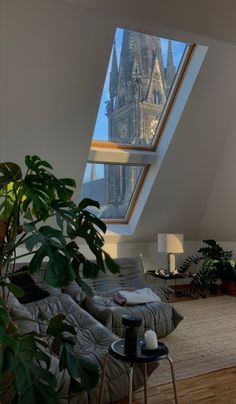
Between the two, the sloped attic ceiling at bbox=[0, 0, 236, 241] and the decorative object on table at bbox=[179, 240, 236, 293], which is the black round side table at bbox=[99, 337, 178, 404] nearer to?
the sloped attic ceiling at bbox=[0, 0, 236, 241]

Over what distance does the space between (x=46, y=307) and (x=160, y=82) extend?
3159 mm

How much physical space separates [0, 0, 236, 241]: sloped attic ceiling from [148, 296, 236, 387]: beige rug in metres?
1.63

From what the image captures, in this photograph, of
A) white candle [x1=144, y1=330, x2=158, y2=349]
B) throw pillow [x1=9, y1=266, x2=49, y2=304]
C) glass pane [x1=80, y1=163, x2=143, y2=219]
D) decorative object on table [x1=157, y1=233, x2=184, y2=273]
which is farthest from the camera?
glass pane [x1=80, y1=163, x2=143, y2=219]

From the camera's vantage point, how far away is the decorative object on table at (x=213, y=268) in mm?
5887

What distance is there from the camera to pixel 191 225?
20.5ft

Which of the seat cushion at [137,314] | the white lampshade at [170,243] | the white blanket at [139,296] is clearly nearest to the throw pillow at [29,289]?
the seat cushion at [137,314]

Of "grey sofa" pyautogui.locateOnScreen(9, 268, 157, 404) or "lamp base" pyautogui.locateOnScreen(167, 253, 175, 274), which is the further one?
"lamp base" pyautogui.locateOnScreen(167, 253, 175, 274)

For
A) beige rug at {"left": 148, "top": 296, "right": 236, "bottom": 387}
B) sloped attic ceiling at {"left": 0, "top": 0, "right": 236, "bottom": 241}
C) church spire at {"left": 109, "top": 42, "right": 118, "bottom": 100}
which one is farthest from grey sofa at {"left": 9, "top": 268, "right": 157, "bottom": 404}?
church spire at {"left": 109, "top": 42, "right": 118, "bottom": 100}

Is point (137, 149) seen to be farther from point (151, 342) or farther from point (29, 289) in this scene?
point (151, 342)

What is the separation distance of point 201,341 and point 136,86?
327 centimetres

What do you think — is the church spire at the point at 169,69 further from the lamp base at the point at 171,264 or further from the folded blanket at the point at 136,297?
the folded blanket at the point at 136,297

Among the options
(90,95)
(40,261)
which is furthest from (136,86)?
(40,261)

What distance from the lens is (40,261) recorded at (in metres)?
Result: 1.43

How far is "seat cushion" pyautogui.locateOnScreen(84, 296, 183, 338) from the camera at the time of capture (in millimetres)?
3561
